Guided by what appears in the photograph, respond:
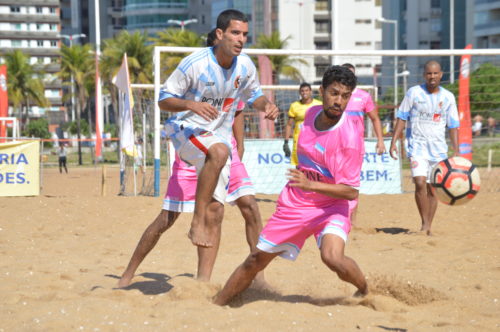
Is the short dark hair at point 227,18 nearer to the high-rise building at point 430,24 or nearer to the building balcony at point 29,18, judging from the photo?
the high-rise building at point 430,24

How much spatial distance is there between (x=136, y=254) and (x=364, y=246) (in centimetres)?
306

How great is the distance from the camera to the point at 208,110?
16.0 feet

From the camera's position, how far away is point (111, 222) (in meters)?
9.61

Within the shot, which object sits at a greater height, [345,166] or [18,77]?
[18,77]

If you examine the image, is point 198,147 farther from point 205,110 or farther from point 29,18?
point 29,18

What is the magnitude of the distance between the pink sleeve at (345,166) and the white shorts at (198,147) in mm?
920

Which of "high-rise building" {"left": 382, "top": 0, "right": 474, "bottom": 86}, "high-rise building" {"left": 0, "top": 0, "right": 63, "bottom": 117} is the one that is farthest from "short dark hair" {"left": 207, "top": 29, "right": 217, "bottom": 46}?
"high-rise building" {"left": 0, "top": 0, "right": 63, "bottom": 117}

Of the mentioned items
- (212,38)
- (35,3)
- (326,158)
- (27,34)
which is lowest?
(326,158)

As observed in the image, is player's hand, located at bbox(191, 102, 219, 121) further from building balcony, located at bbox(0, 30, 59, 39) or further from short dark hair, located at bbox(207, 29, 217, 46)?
building balcony, located at bbox(0, 30, 59, 39)

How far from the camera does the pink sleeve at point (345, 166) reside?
4.52m

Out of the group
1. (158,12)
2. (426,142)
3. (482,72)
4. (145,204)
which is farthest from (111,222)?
(158,12)

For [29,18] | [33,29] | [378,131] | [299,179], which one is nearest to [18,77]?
[33,29]

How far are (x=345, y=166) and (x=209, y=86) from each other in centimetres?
119

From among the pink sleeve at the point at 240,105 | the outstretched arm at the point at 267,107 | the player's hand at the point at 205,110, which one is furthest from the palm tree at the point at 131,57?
the player's hand at the point at 205,110
